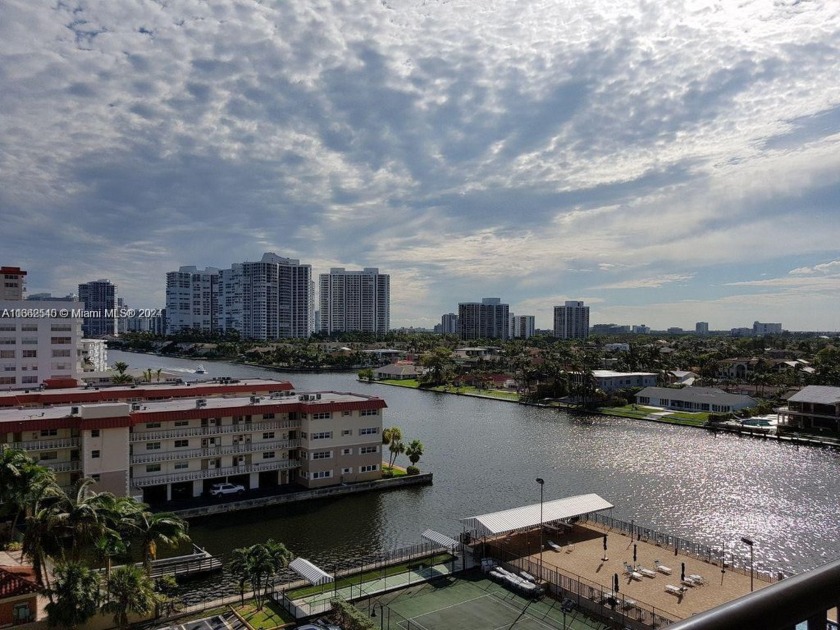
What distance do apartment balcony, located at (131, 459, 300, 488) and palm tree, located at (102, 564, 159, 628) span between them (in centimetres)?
1443

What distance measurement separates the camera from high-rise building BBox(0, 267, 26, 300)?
7669 cm

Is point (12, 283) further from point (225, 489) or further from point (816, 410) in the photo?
point (816, 410)

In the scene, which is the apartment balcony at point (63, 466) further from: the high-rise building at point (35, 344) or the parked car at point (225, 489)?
the high-rise building at point (35, 344)

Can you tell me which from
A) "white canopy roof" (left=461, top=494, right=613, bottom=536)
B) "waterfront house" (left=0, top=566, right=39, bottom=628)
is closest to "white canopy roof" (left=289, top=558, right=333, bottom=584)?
"white canopy roof" (left=461, top=494, right=613, bottom=536)

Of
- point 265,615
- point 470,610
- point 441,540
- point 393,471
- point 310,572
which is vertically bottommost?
point 265,615

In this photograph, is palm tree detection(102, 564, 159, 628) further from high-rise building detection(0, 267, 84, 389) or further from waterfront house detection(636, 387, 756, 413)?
waterfront house detection(636, 387, 756, 413)

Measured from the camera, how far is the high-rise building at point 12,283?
7669 cm

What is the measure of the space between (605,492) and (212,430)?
79.3 ft

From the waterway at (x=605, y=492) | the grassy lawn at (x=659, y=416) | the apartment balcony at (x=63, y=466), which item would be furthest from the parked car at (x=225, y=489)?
the grassy lawn at (x=659, y=416)

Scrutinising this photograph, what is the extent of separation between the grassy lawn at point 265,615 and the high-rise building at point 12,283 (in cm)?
7128

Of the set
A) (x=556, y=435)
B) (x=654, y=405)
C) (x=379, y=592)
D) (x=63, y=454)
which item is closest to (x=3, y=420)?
(x=63, y=454)

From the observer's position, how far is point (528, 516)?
1103 inches

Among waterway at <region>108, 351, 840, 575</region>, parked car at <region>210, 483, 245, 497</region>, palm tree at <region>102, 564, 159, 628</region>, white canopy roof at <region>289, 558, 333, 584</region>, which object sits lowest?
waterway at <region>108, 351, 840, 575</region>

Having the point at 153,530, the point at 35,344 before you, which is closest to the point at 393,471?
the point at 153,530
